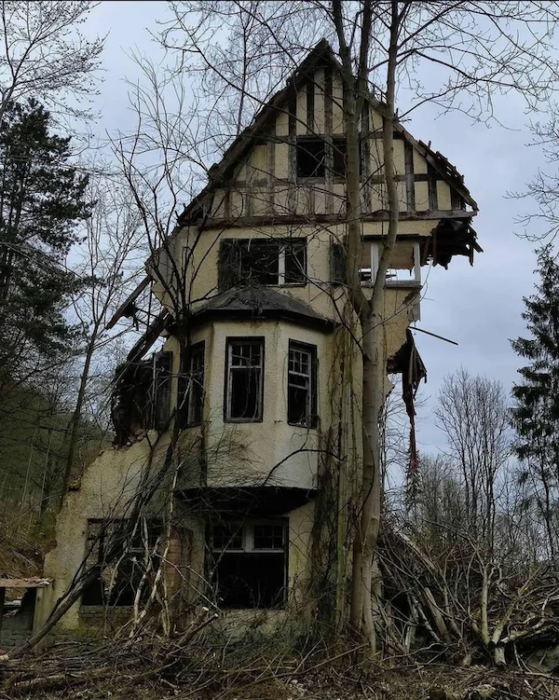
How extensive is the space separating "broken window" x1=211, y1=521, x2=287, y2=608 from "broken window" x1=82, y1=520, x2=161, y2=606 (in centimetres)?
142

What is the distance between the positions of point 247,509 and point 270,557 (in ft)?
3.93

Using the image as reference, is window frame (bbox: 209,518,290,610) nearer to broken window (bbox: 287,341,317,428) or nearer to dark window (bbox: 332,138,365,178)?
broken window (bbox: 287,341,317,428)

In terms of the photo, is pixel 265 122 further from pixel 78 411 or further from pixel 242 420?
pixel 78 411

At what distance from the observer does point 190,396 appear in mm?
14781

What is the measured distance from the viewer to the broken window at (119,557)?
1132 centimetres

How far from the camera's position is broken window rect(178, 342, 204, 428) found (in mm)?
14422

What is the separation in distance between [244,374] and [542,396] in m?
16.9

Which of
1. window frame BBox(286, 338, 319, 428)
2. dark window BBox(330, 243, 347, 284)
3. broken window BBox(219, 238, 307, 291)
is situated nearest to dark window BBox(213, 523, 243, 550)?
Result: window frame BBox(286, 338, 319, 428)

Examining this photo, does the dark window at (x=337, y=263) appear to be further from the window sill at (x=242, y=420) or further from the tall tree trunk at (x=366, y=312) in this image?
the window sill at (x=242, y=420)

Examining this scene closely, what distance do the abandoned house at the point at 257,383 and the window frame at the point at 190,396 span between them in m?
0.04

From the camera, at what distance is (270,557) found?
45.6ft

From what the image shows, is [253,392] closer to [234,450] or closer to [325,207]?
[234,450]

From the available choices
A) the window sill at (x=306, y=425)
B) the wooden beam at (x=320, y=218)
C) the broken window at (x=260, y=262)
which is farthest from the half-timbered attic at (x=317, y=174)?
the window sill at (x=306, y=425)

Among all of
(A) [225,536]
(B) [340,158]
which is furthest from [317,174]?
(A) [225,536]
